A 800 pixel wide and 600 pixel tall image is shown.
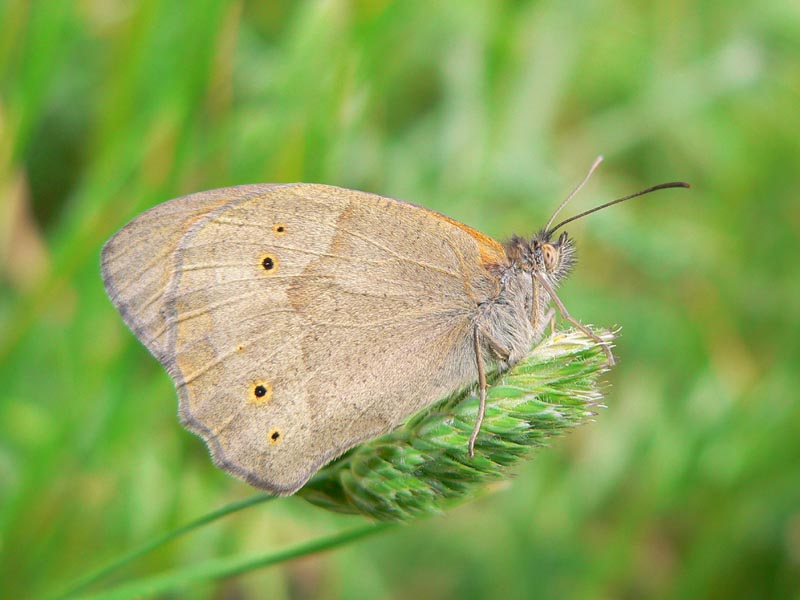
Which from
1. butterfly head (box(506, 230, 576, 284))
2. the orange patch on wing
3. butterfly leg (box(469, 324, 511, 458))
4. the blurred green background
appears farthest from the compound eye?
the blurred green background

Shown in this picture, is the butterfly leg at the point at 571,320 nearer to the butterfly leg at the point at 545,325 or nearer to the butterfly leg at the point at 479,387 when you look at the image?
the butterfly leg at the point at 545,325

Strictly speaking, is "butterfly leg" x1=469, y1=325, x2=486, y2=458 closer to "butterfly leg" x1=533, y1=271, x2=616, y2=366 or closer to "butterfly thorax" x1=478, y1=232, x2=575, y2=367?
"butterfly thorax" x1=478, y1=232, x2=575, y2=367

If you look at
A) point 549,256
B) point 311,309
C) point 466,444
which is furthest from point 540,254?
point 466,444

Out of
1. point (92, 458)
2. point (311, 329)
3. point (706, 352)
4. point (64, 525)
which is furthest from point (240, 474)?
point (706, 352)

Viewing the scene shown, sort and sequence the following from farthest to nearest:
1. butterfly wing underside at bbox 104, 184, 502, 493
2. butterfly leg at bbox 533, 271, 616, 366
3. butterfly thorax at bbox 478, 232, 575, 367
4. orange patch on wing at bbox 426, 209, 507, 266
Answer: orange patch on wing at bbox 426, 209, 507, 266
butterfly thorax at bbox 478, 232, 575, 367
butterfly wing underside at bbox 104, 184, 502, 493
butterfly leg at bbox 533, 271, 616, 366

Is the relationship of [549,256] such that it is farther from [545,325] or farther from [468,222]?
[468,222]

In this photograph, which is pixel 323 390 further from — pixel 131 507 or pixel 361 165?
pixel 361 165
